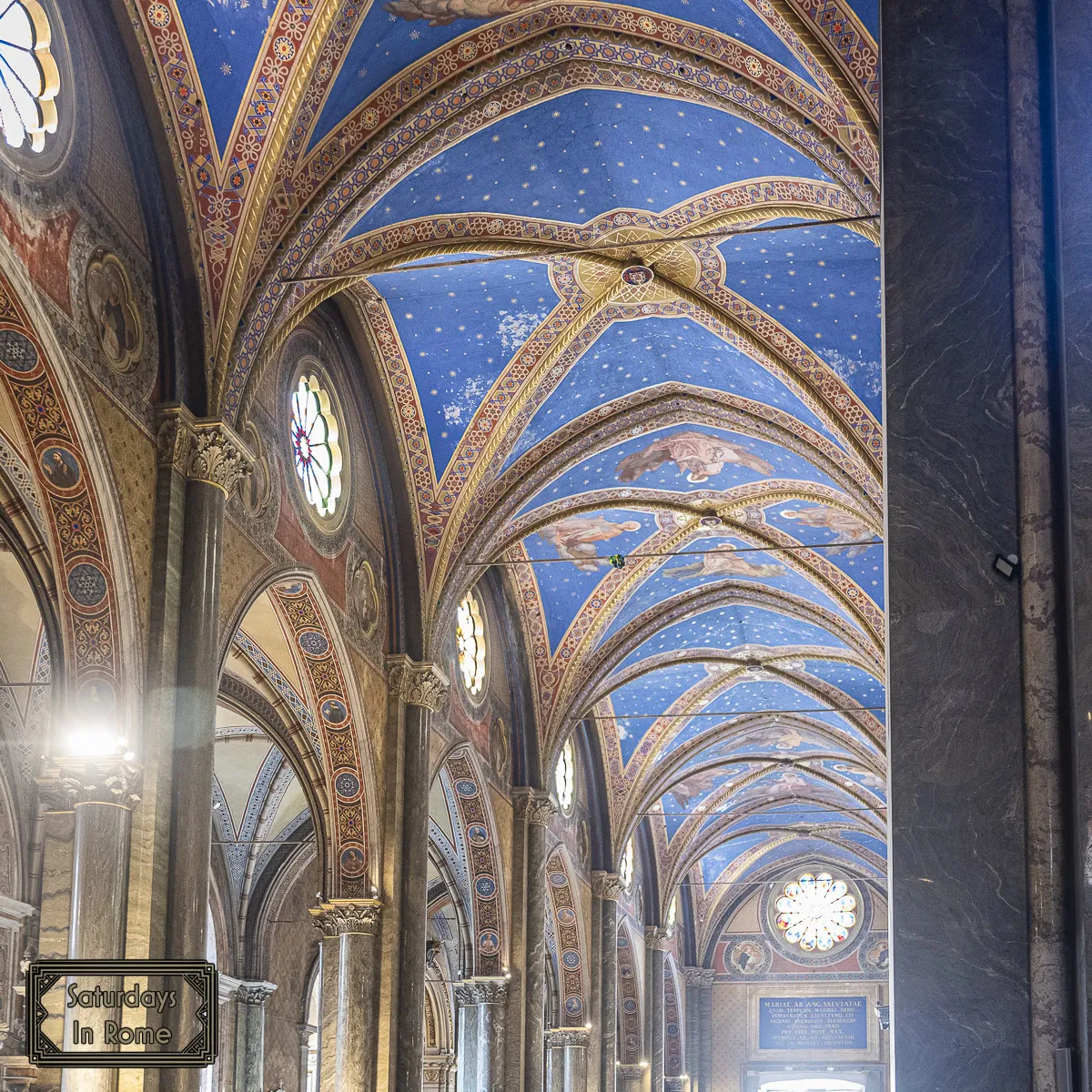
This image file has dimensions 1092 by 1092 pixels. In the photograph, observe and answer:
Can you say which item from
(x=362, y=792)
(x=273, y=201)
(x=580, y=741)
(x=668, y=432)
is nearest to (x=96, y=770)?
(x=273, y=201)

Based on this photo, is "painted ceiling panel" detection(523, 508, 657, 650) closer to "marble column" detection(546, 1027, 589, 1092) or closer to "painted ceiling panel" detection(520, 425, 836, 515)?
"painted ceiling panel" detection(520, 425, 836, 515)

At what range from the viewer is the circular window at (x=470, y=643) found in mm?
21281

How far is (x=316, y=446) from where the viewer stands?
16281 millimetres

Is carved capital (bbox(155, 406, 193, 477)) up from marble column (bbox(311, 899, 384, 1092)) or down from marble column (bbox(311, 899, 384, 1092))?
up

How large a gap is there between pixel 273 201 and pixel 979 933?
31.9ft

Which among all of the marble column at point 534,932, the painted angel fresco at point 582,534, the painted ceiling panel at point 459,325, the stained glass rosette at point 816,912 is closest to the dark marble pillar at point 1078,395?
the painted ceiling panel at point 459,325

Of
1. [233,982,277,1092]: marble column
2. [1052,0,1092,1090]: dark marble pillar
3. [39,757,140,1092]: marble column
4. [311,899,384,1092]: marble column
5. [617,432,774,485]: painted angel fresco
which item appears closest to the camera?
[1052,0,1092,1090]: dark marble pillar

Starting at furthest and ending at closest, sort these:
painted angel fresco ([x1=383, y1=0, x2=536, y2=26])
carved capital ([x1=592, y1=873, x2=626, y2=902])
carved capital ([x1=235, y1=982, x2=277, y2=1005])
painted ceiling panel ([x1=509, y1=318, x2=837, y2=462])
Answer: carved capital ([x1=592, y1=873, x2=626, y2=902]) → carved capital ([x1=235, y1=982, x2=277, y2=1005]) → painted ceiling panel ([x1=509, y1=318, x2=837, y2=462]) → painted angel fresco ([x1=383, y1=0, x2=536, y2=26])

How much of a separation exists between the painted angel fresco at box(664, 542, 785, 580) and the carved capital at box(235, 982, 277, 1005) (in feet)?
30.0

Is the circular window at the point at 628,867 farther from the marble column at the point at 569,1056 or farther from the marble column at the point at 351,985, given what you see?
the marble column at the point at 351,985

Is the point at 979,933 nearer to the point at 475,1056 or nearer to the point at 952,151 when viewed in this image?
the point at 952,151

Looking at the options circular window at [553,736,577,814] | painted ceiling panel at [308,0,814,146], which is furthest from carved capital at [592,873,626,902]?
painted ceiling panel at [308,0,814,146]

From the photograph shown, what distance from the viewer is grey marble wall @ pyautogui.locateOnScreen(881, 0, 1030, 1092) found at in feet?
16.8

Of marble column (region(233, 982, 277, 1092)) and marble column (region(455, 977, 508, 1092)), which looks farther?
marble column (region(233, 982, 277, 1092))
